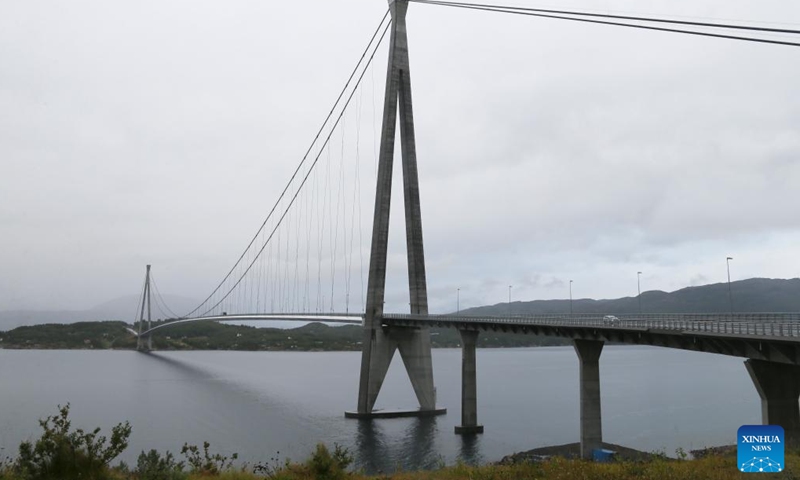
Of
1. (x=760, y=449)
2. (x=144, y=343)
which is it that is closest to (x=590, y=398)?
(x=760, y=449)

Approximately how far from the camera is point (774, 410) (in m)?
24.2

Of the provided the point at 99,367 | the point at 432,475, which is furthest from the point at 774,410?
the point at 99,367

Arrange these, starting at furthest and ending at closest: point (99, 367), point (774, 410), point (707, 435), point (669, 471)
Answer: point (99, 367)
point (707, 435)
point (774, 410)
point (669, 471)

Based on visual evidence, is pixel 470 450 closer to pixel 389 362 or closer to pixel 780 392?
pixel 389 362

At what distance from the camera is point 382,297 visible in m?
56.5

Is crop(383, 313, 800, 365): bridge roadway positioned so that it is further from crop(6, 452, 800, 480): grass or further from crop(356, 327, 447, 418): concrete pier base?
crop(356, 327, 447, 418): concrete pier base

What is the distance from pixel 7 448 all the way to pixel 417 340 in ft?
103

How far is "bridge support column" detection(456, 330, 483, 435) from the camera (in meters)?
46.3

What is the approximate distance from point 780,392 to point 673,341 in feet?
17.6

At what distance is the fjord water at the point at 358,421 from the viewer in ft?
133

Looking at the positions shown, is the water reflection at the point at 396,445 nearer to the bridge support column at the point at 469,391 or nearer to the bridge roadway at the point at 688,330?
the bridge support column at the point at 469,391

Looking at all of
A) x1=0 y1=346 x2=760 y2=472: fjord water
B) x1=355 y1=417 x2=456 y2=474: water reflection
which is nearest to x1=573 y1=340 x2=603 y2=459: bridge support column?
x1=0 y1=346 x2=760 y2=472: fjord water

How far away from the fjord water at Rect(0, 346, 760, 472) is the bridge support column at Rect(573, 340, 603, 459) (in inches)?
238

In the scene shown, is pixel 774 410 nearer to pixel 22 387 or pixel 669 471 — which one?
pixel 669 471
